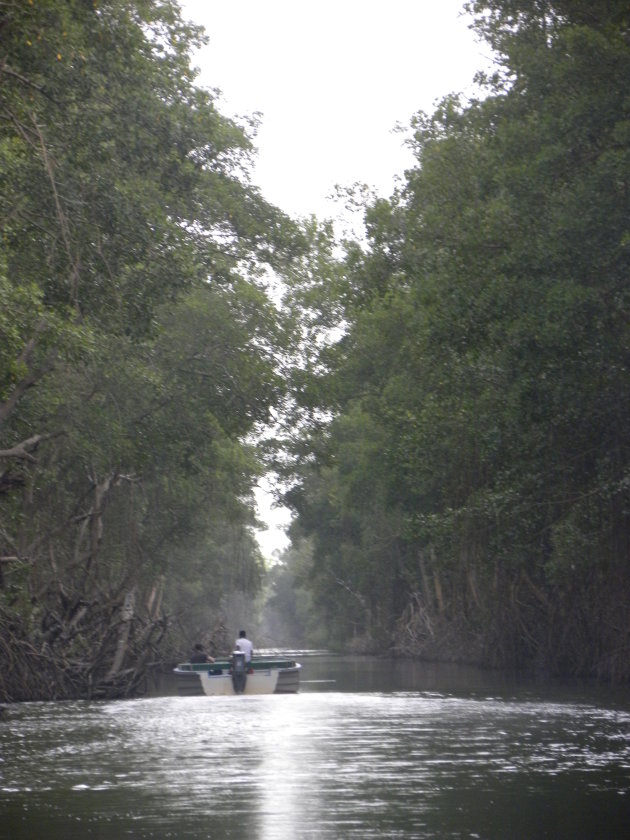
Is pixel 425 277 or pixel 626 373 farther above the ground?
pixel 425 277

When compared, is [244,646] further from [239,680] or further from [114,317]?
[114,317]

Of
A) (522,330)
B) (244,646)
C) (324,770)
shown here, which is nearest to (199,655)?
(244,646)

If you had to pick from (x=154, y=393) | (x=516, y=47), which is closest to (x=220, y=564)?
(x=154, y=393)

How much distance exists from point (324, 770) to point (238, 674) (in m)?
15.2

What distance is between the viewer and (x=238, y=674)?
90.0ft

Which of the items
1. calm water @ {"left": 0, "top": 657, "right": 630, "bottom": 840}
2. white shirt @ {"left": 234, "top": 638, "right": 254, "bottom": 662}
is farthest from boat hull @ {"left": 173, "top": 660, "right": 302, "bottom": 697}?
calm water @ {"left": 0, "top": 657, "right": 630, "bottom": 840}

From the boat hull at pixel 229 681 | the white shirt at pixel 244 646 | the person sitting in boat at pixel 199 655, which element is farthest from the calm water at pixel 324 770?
the person sitting in boat at pixel 199 655

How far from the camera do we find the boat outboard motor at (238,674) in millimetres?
27438

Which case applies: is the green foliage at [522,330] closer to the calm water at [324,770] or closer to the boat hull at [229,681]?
the calm water at [324,770]

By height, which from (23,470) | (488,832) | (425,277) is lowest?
(488,832)

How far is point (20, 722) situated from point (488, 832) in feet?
38.1

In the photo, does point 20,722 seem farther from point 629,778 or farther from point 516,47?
point 516,47

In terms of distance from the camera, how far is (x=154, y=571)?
128 feet

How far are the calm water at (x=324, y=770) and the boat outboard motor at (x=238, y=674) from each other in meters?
4.15
